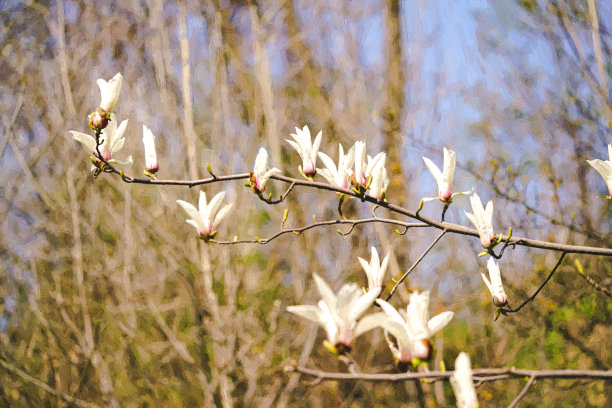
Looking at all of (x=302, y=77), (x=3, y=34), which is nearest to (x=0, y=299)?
(x=3, y=34)

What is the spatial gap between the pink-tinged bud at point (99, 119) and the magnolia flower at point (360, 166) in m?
0.74

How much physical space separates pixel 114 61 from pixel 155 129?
80cm

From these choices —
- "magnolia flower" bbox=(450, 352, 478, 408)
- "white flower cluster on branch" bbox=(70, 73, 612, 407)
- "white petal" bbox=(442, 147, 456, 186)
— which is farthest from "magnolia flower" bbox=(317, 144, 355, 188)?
"magnolia flower" bbox=(450, 352, 478, 408)

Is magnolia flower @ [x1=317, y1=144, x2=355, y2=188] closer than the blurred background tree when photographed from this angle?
Yes

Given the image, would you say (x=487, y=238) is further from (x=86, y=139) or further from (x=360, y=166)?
(x=86, y=139)

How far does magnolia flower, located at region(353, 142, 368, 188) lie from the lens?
5.19 ft

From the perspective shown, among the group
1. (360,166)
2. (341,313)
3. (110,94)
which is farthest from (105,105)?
(341,313)

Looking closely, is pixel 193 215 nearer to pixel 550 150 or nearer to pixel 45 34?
pixel 550 150

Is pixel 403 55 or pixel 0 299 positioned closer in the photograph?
pixel 0 299

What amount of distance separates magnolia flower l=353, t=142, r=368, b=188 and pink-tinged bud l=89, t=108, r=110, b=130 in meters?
0.74

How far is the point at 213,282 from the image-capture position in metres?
3.45

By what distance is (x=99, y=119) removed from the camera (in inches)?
61.5

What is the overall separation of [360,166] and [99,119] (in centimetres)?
77

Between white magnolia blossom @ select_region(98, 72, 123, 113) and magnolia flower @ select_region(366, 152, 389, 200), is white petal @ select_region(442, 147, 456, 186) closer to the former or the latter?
magnolia flower @ select_region(366, 152, 389, 200)
